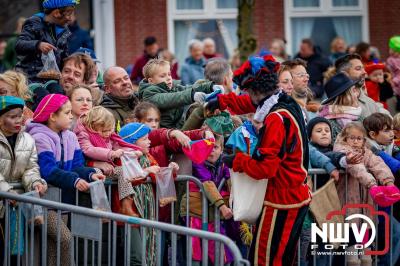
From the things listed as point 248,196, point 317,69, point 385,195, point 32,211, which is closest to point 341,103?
point 385,195

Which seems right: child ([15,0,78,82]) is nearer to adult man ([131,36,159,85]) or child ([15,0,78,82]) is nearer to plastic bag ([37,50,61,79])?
plastic bag ([37,50,61,79])

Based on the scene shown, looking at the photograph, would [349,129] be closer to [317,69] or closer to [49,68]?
[49,68]

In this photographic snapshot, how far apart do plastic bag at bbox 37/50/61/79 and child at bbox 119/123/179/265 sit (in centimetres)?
109

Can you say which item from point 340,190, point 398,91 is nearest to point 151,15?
point 398,91

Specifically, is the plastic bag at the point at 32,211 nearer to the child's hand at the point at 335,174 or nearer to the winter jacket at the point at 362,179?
the child's hand at the point at 335,174

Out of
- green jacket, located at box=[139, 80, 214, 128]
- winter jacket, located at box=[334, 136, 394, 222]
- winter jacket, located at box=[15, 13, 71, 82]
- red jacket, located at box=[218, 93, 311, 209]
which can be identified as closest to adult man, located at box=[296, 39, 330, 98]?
winter jacket, located at box=[334, 136, 394, 222]

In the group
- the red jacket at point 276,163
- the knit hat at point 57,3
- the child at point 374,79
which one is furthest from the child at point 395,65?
the red jacket at point 276,163

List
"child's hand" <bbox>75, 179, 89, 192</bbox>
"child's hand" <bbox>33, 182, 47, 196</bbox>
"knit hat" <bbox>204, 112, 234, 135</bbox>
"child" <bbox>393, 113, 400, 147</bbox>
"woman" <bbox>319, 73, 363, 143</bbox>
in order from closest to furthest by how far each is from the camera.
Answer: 1. "child's hand" <bbox>33, 182, 47, 196</bbox>
2. "child's hand" <bbox>75, 179, 89, 192</bbox>
3. "knit hat" <bbox>204, 112, 234, 135</bbox>
4. "woman" <bbox>319, 73, 363, 143</bbox>
5. "child" <bbox>393, 113, 400, 147</bbox>

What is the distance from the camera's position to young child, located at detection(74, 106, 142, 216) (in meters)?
9.28

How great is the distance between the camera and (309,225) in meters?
10.2

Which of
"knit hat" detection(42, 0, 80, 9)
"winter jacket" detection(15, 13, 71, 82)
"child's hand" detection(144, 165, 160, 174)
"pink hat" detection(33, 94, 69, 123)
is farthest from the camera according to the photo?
"knit hat" detection(42, 0, 80, 9)

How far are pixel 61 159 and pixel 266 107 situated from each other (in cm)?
178

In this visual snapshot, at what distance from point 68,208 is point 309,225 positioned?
295cm

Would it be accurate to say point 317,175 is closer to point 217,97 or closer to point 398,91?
point 217,97
